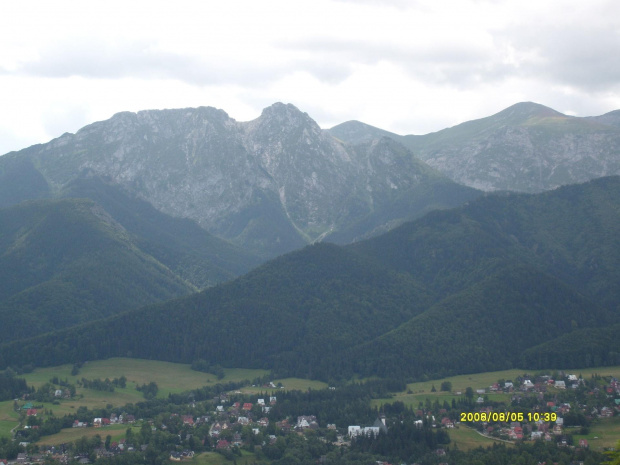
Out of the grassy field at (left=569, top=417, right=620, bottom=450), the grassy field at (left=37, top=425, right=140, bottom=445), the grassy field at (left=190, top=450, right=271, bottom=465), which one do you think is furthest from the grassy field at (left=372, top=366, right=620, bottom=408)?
the grassy field at (left=37, top=425, right=140, bottom=445)

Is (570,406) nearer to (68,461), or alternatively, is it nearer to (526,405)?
(526,405)

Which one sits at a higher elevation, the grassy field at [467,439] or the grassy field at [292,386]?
the grassy field at [292,386]

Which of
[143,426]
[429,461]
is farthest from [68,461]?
[429,461]

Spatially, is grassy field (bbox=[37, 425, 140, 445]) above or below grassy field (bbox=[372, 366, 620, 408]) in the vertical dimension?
above

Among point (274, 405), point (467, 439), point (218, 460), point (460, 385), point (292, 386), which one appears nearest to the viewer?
point (218, 460)

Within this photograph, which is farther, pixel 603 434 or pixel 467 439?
pixel 467 439

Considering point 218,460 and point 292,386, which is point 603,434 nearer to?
point 218,460

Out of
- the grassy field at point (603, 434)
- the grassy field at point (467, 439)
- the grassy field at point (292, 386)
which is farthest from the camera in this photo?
the grassy field at point (292, 386)

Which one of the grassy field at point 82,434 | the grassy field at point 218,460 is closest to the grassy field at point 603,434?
the grassy field at point 218,460

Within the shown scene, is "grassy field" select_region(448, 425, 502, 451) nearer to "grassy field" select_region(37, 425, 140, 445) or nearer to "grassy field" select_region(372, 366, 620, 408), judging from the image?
"grassy field" select_region(372, 366, 620, 408)

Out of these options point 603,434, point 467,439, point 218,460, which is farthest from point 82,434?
point 603,434

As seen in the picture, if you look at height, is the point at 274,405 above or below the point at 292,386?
above

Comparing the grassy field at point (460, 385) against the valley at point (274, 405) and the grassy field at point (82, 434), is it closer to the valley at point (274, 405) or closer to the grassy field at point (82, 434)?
the valley at point (274, 405)
